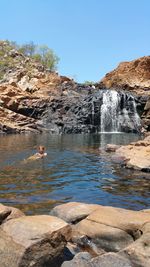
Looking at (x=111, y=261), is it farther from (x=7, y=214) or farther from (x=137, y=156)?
(x=137, y=156)

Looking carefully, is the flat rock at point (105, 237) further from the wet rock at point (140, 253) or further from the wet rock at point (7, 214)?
the wet rock at point (7, 214)

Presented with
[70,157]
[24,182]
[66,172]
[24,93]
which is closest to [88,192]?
[24,182]

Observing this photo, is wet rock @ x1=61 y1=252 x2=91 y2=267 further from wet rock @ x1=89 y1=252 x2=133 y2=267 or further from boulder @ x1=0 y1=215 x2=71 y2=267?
boulder @ x1=0 y1=215 x2=71 y2=267

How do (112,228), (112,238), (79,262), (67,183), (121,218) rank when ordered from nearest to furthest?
(79,262)
(112,238)
(112,228)
(121,218)
(67,183)

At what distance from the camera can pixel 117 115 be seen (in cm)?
6869

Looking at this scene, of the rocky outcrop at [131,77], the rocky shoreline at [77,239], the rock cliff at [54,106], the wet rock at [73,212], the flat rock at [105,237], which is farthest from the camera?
the rocky outcrop at [131,77]

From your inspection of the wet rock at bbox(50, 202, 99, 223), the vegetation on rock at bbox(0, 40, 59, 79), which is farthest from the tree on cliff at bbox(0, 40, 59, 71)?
the wet rock at bbox(50, 202, 99, 223)

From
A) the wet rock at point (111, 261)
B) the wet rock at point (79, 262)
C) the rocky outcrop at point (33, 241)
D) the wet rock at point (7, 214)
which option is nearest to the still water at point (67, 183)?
the wet rock at point (7, 214)

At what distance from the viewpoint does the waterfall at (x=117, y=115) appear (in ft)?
225

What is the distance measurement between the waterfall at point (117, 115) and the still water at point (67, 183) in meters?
37.8

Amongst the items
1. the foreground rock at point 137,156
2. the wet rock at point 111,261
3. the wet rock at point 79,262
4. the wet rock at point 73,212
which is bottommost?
the wet rock at point 79,262

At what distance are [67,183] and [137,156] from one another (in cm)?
698

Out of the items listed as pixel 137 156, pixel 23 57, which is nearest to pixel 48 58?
pixel 23 57

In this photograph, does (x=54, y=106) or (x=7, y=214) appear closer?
(x=7, y=214)
